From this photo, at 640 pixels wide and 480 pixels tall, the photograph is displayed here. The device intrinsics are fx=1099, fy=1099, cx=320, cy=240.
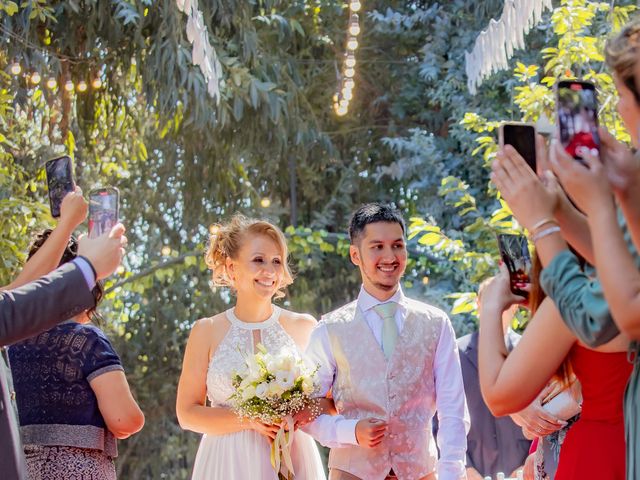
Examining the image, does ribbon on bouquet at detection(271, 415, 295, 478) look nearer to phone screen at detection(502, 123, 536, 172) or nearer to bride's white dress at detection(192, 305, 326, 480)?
bride's white dress at detection(192, 305, 326, 480)

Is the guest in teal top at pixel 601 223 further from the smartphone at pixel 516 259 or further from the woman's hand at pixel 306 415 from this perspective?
the woman's hand at pixel 306 415

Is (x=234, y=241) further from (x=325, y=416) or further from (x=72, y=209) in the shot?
(x=72, y=209)

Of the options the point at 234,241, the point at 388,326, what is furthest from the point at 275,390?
the point at 234,241

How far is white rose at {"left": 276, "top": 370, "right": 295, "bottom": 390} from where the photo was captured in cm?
467

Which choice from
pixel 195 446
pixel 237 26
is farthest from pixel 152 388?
pixel 237 26

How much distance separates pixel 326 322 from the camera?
16.5 ft

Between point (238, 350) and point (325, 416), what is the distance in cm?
74

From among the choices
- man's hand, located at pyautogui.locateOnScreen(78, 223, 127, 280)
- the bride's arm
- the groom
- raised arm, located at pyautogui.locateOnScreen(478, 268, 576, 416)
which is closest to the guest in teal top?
raised arm, located at pyautogui.locateOnScreen(478, 268, 576, 416)

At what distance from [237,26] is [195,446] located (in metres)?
4.98

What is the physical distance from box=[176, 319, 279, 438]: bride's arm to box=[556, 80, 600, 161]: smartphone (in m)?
2.93

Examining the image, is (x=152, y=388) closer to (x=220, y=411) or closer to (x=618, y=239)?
(x=220, y=411)

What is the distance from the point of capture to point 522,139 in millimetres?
2545

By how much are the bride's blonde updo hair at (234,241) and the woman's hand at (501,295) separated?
2488 mm

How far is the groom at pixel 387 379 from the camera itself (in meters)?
4.64
